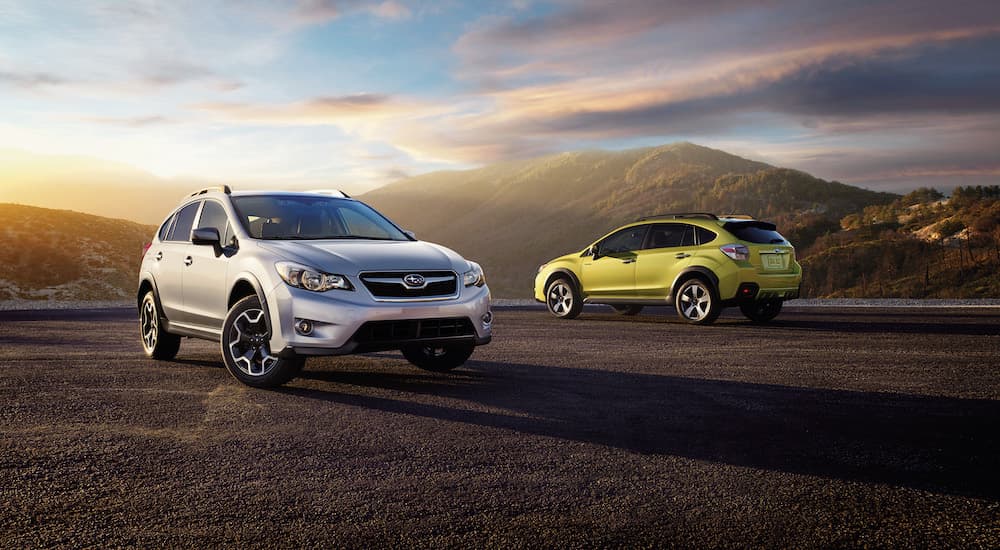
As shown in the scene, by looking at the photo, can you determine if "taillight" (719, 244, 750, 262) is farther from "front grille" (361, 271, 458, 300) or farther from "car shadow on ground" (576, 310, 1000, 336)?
"front grille" (361, 271, 458, 300)

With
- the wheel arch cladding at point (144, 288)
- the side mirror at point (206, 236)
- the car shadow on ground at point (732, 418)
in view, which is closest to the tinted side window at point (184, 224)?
the wheel arch cladding at point (144, 288)

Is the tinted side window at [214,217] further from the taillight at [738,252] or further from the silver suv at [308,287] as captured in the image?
the taillight at [738,252]

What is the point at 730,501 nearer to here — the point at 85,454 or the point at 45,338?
the point at 85,454

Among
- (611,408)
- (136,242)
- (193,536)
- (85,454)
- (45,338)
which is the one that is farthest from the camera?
(136,242)

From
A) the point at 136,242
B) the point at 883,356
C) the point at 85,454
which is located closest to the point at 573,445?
the point at 85,454

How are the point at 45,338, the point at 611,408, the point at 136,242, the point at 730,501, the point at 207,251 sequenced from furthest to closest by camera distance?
1. the point at 136,242
2. the point at 45,338
3. the point at 207,251
4. the point at 611,408
5. the point at 730,501

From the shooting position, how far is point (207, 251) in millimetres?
8844

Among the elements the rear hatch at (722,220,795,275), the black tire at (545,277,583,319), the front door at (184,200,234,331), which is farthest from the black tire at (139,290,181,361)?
the rear hatch at (722,220,795,275)

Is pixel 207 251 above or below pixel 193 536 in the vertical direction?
above

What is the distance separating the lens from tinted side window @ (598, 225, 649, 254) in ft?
52.4

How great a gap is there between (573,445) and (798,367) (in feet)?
15.0

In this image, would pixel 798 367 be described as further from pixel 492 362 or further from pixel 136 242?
pixel 136 242

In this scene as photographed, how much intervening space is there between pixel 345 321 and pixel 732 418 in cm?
324

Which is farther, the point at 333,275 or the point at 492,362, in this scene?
the point at 492,362
